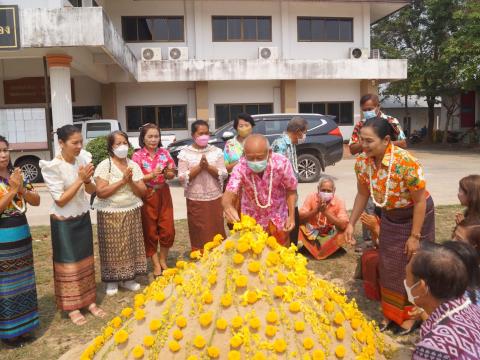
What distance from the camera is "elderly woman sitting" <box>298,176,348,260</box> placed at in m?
5.43

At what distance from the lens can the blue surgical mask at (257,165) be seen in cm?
341

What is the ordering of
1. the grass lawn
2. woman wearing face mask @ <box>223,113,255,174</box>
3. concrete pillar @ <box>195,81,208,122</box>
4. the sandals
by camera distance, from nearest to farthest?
the grass lawn, the sandals, woman wearing face mask @ <box>223,113,255,174</box>, concrete pillar @ <box>195,81,208,122</box>

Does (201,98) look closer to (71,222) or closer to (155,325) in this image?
(71,222)

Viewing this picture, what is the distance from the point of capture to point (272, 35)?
63.7 feet

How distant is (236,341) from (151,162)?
9.89 feet

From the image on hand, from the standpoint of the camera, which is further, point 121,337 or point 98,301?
point 98,301

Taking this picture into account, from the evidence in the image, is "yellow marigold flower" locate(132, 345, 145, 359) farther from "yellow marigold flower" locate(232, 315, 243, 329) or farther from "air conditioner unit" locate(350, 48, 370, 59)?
Answer: "air conditioner unit" locate(350, 48, 370, 59)

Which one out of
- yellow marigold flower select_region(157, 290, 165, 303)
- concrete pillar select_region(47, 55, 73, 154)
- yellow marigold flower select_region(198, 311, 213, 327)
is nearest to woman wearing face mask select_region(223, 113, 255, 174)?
yellow marigold flower select_region(157, 290, 165, 303)

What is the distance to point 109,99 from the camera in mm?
18609

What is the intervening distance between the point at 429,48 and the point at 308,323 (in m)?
27.0

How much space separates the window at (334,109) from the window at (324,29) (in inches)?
108

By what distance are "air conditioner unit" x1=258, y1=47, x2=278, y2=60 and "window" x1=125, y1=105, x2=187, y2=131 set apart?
3809mm

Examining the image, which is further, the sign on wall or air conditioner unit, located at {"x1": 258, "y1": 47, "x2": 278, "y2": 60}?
air conditioner unit, located at {"x1": 258, "y1": 47, "x2": 278, "y2": 60}

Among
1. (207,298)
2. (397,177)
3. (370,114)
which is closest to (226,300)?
(207,298)
